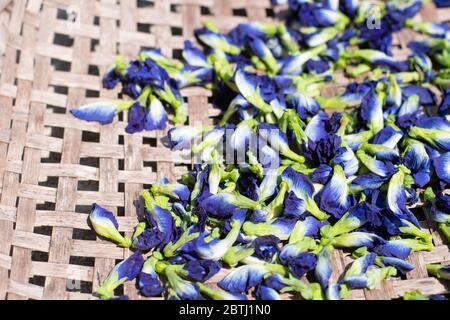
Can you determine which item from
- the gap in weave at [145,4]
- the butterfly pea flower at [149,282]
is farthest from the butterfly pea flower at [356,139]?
the gap in weave at [145,4]

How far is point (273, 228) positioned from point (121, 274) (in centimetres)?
27

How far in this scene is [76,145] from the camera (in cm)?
134

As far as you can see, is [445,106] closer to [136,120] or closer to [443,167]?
[443,167]

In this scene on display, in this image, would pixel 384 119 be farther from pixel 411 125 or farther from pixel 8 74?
pixel 8 74

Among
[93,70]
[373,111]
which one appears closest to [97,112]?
[93,70]

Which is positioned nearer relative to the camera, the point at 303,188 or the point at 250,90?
the point at 303,188

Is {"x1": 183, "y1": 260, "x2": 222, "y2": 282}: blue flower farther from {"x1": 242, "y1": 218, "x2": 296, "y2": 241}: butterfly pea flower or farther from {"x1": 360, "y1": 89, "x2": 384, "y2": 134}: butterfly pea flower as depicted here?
{"x1": 360, "y1": 89, "x2": 384, "y2": 134}: butterfly pea flower

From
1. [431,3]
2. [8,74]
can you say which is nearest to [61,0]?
[8,74]

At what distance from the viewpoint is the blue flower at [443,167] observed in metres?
1.24

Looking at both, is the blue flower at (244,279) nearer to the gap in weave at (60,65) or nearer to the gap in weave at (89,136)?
the gap in weave at (89,136)

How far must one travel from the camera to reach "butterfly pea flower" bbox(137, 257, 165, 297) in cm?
110

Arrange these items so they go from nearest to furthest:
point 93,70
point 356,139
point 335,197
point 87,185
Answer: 1. point 335,197
2. point 356,139
3. point 87,185
4. point 93,70

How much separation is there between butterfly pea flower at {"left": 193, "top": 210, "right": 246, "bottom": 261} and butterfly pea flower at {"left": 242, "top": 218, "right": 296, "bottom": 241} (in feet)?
0.06

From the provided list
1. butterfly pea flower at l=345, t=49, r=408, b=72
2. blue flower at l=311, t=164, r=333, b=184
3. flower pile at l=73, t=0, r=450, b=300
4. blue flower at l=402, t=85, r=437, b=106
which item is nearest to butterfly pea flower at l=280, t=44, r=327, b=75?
flower pile at l=73, t=0, r=450, b=300
